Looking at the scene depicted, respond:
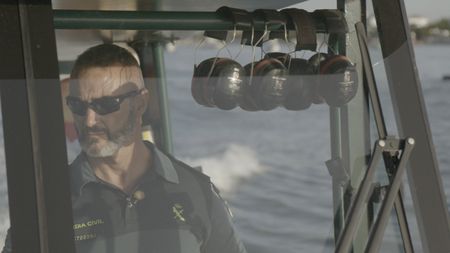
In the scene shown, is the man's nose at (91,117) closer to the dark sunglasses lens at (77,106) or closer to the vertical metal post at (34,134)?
the dark sunglasses lens at (77,106)

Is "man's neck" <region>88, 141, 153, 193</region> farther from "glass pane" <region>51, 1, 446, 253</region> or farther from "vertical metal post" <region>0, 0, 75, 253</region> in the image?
"vertical metal post" <region>0, 0, 75, 253</region>

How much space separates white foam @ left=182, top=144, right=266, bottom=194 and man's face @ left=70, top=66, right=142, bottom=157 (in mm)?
204

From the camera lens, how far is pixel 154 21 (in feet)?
7.54

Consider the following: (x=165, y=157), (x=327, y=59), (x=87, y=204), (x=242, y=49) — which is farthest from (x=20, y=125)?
(x=327, y=59)

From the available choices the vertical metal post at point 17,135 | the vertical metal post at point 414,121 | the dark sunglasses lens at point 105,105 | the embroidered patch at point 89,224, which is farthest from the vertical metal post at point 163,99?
the vertical metal post at point 414,121

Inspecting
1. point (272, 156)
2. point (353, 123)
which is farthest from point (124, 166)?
point (353, 123)

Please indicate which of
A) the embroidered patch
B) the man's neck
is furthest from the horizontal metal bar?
the embroidered patch

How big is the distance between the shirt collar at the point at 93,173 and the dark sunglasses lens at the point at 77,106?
0.34 ft

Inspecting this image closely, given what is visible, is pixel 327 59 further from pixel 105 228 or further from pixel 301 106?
pixel 105 228

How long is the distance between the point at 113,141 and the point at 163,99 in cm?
17

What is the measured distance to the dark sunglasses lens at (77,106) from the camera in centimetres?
219

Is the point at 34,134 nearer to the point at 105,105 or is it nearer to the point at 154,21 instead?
the point at 105,105

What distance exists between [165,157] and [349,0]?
25.2 inches

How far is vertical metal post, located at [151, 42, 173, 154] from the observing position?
2.34 meters
